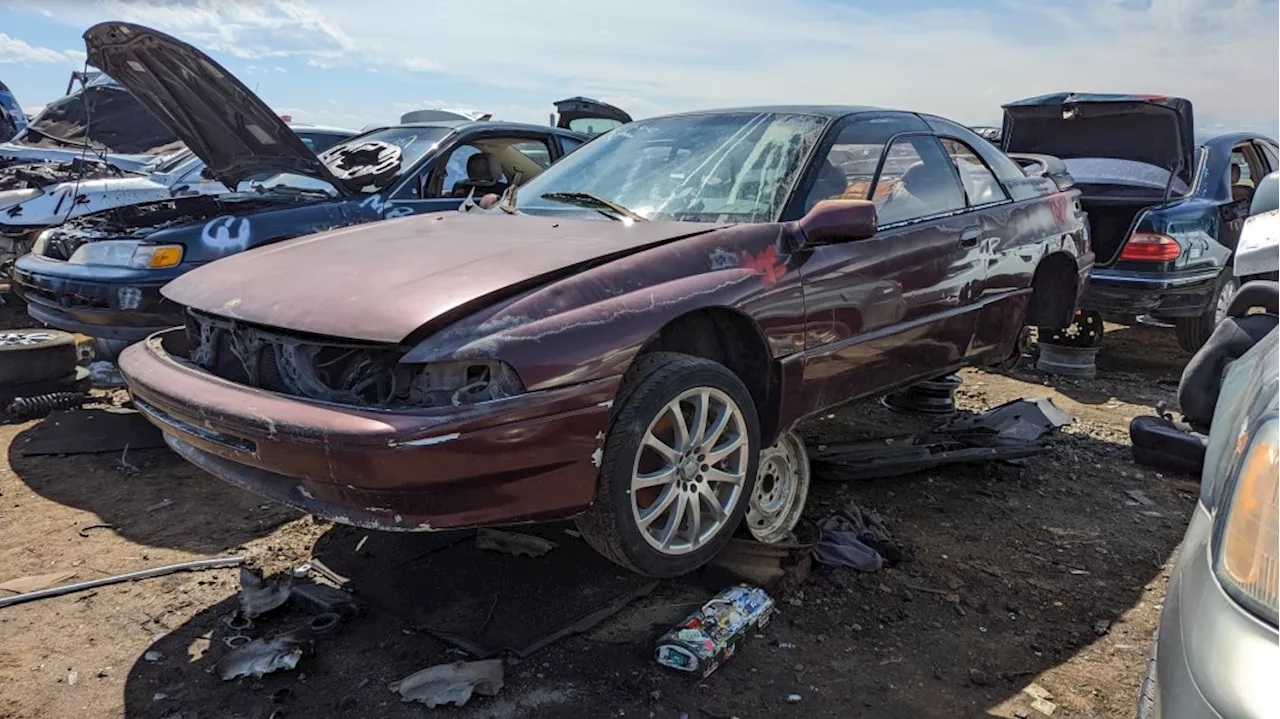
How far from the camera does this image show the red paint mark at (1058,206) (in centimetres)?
→ 461

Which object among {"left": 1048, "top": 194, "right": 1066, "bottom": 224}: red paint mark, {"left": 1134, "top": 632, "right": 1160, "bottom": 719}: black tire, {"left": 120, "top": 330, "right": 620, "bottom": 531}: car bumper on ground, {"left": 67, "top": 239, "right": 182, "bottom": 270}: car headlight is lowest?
{"left": 1134, "top": 632, "right": 1160, "bottom": 719}: black tire

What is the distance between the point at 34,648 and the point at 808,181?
2.96 m

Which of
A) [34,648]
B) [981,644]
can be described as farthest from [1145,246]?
[34,648]

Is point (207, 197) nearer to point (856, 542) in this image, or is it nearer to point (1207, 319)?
point (856, 542)

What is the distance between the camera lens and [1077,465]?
4.37 m

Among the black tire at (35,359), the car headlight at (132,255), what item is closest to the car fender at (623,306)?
the car headlight at (132,255)

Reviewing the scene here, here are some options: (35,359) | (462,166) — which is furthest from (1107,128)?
(35,359)

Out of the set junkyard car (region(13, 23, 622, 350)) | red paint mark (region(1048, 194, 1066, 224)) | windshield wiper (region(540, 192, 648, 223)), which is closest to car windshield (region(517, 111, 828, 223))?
windshield wiper (region(540, 192, 648, 223))

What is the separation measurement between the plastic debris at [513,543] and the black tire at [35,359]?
3.34m

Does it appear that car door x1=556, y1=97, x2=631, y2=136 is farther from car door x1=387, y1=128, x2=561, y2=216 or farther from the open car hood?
the open car hood

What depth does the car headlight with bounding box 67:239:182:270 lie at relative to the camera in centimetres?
469

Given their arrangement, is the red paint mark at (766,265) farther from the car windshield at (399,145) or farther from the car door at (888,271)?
the car windshield at (399,145)

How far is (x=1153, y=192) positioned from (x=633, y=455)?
5.69 metres

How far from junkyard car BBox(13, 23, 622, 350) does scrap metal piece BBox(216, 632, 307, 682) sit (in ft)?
8.50
